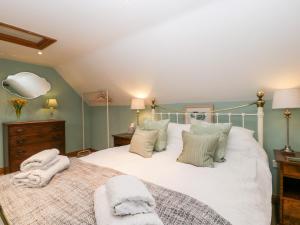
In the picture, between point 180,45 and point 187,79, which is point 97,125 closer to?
point 187,79

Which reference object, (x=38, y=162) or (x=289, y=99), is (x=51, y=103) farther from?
(x=289, y=99)

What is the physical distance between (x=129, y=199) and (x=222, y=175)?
0.91m

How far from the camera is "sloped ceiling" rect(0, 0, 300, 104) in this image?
165cm

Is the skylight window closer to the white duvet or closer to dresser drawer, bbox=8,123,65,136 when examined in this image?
dresser drawer, bbox=8,123,65,136

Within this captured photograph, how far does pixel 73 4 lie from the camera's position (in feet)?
5.55

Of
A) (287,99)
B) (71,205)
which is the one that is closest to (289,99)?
(287,99)

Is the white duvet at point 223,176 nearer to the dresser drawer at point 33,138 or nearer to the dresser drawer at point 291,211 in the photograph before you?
the dresser drawer at point 291,211

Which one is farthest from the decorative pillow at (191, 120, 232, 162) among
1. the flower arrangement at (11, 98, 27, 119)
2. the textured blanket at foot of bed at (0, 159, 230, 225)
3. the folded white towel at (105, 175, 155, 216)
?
the flower arrangement at (11, 98, 27, 119)

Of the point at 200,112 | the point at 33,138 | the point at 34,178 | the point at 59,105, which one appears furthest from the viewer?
the point at 59,105

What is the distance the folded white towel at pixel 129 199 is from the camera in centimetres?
81

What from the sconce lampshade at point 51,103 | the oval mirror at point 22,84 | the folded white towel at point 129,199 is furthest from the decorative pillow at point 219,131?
the sconce lampshade at point 51,103

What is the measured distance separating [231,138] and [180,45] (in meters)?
1.21

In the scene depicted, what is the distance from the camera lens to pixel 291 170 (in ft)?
5.76

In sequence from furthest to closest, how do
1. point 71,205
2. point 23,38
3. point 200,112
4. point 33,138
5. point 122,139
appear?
1. point 33,138
2. point 122,139
3. point 200,112
4. point 23,38
5. point 71,205
